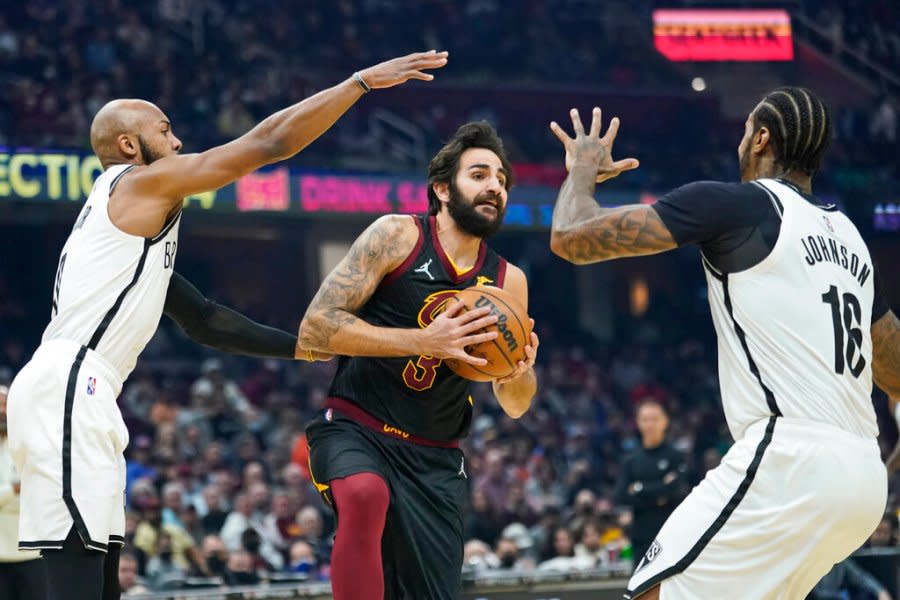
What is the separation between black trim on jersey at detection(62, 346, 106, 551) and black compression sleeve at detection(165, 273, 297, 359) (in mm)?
968

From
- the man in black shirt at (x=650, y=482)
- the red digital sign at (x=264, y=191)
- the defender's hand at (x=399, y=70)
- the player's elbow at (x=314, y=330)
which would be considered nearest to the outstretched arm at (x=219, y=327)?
the player's elbow at (x=314, y=330)

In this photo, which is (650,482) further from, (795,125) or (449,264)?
(795,125)

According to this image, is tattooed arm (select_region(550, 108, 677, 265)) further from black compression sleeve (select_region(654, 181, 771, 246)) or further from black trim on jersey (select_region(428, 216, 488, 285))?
black trim on jersey (select_region(428, 216, 488, 285))

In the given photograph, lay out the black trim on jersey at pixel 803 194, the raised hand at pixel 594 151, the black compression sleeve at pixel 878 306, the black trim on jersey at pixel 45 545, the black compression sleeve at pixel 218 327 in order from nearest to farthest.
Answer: the black trim on jersey at pixel 803 194
the raised hand at pixel 594 151
the black compression sleeve at pixel 878 306
the black trim on jersey at pixel 45 545
the black compression sleeve at pixel 218 327

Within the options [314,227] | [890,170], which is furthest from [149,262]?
[890,170]

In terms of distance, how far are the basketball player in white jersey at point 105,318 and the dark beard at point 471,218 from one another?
2.12 ft

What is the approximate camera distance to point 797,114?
4.90 m

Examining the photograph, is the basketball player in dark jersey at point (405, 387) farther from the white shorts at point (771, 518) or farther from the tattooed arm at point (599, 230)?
the white shorts at point (771, 518)

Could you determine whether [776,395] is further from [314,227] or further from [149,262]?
[314,227]

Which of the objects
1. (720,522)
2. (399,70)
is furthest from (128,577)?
(720,522)

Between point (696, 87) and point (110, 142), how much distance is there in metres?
24.2

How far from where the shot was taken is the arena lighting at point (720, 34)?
28062 mm

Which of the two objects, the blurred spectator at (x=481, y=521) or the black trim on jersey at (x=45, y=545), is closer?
the black trim on jersey at (x=45, y=545)

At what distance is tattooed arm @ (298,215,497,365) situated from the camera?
555 cm
